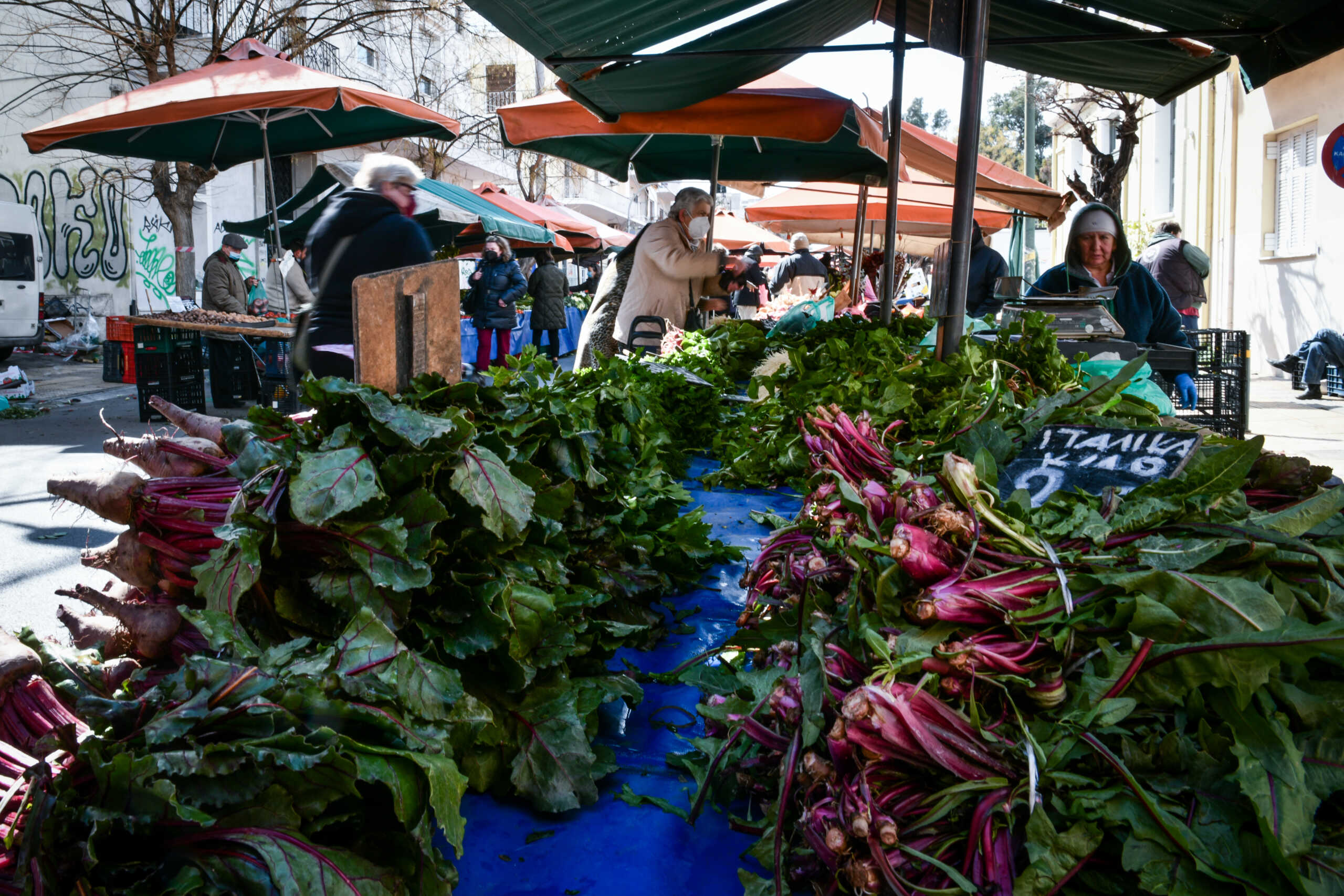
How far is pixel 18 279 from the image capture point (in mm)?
15531

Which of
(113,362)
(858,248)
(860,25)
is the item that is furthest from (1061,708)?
(113,362)

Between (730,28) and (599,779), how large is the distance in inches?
168

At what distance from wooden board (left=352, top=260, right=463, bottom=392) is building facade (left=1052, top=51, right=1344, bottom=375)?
1312 cm

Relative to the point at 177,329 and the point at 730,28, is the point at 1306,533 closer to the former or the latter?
the point at 730,28

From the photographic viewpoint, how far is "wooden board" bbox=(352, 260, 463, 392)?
2141 millimetres

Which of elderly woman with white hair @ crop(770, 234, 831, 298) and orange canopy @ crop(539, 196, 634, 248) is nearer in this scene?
elderly woman with white hair @ crop(770, 234, 831, 298)

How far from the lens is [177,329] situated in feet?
32.3

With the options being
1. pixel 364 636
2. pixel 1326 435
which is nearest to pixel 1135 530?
pixel 364 636

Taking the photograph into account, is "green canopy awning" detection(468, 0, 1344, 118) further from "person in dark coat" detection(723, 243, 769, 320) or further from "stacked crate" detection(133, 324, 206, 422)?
"person in dark coat" detection(723, 243, 769, 320)

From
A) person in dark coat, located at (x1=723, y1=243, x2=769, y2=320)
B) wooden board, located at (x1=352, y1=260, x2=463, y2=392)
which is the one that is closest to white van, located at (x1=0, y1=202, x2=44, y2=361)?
person in dark coat, located at (x1=723, y1=243, x2=769, y2=320)

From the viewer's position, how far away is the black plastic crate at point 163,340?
9602 millimetres

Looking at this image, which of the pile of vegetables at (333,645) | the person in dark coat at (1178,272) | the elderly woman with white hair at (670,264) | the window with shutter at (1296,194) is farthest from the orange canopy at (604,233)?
the pile of vegetables at (333,645)

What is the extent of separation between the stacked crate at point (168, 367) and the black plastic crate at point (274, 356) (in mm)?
646

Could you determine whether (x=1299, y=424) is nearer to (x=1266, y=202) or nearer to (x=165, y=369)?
(x=1266, y=202)
